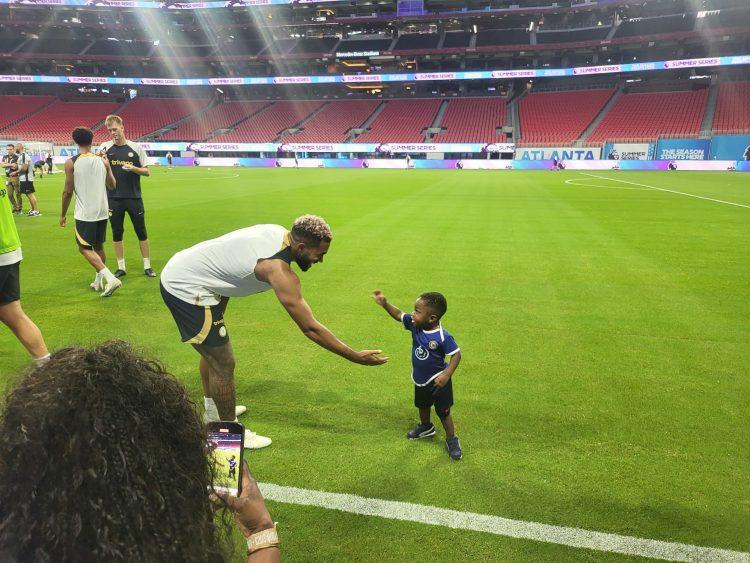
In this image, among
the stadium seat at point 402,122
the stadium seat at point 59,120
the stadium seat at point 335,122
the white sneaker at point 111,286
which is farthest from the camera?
the stadium seat at point 335,122

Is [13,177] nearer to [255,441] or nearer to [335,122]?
[255,441]

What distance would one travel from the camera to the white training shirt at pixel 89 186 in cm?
744

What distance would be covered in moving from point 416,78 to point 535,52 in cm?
1474

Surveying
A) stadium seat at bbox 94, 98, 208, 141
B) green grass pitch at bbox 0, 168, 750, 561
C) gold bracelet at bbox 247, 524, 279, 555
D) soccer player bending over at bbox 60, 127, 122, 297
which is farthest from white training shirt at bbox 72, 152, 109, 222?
stadium seat at bbox 94, 98, 208, 141

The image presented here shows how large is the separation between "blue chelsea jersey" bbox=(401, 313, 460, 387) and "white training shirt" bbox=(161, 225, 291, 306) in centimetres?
126

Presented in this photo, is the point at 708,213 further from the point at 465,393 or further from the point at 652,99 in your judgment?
the point at 652,99

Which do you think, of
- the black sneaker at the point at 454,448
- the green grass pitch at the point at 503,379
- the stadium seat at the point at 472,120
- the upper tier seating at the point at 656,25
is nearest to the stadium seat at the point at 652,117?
the upper tier seating at the point at 656,25

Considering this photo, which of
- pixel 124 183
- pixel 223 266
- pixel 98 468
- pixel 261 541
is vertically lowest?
pixel 261 541

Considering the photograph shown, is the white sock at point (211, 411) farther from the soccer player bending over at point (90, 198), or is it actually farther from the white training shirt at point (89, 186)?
the white training shirt at point (89, 186)

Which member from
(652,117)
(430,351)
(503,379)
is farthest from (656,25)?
(430,351)

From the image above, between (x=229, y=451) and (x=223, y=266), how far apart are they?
209 cm

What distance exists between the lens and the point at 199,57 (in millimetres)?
66438

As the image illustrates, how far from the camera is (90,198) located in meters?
7.55

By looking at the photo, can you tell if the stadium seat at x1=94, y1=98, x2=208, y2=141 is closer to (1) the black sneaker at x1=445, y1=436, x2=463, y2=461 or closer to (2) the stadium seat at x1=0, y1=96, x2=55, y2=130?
(2) the stadium seat at x1=0, y1=96, x2=55, y2=130
